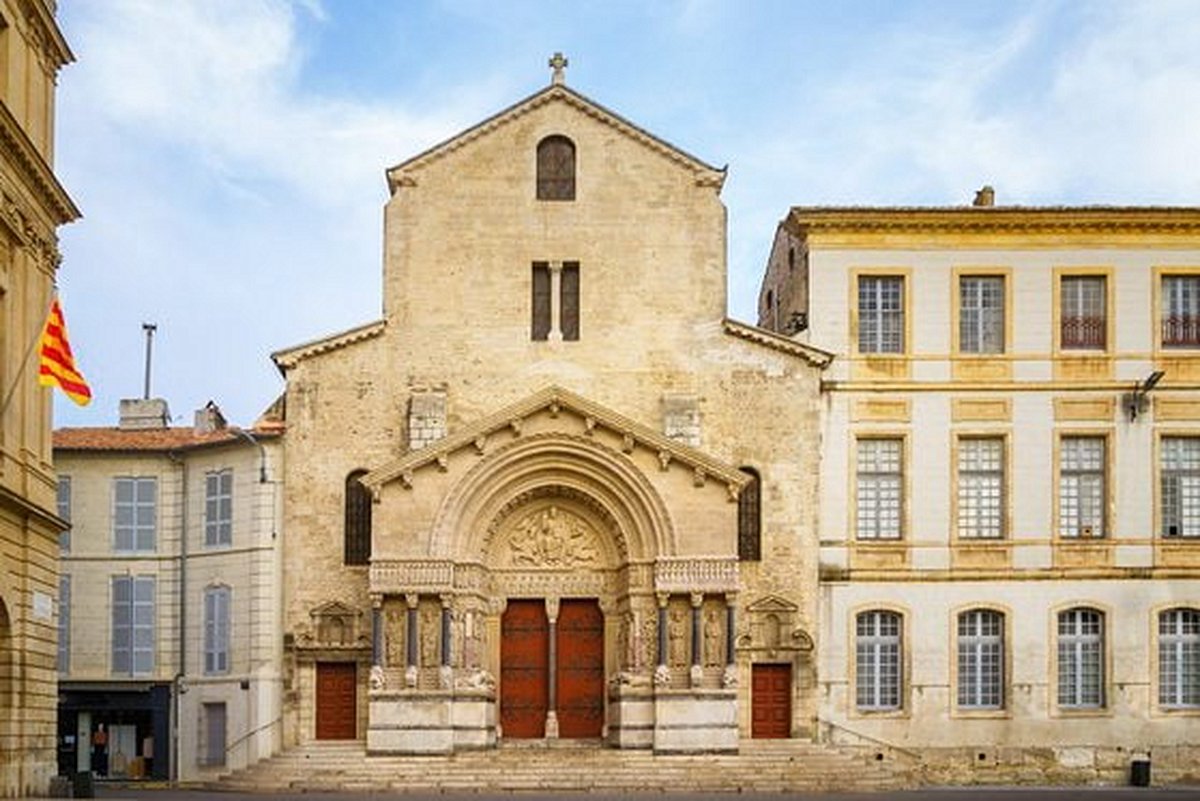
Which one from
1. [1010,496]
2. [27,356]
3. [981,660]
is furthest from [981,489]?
[27,356]

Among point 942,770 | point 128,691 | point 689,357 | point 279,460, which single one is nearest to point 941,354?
point 689,357

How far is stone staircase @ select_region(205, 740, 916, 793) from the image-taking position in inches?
1436

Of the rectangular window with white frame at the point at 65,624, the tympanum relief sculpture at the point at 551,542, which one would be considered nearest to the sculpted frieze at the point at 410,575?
the tympanum relief sculpture at the point at 551,542

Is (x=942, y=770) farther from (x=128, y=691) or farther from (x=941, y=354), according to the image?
(x=128, y=691)

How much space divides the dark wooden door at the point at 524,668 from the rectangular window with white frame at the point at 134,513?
8.74 meters

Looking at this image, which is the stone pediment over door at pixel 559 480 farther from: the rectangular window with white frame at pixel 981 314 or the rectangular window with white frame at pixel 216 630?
the rectangular window with white frame at pixel 981 314

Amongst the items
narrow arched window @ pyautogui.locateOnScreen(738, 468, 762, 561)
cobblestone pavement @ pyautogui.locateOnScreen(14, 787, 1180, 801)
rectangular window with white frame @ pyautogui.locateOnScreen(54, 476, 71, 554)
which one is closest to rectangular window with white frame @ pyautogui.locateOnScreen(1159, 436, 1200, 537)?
cobblestone pavement @ pyautogui.locateOnScreen(14, 787, 1180, 801)

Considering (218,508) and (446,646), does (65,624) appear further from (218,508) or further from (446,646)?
(446,646)

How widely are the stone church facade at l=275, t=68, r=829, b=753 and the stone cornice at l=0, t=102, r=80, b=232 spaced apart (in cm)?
804

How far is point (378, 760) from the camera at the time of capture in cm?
3772

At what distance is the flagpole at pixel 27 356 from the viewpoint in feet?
99.2

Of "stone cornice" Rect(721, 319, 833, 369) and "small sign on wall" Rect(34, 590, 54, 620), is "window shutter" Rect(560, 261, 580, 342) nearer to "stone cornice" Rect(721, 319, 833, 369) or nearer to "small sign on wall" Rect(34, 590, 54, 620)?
"stone cornice" Rect(721, 319, 833, 369)

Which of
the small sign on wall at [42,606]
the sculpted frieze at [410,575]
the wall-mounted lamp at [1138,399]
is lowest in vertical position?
the small sign on wall at [42,606]

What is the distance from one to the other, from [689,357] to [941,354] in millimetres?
5300
